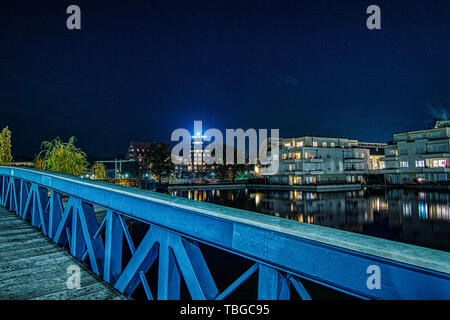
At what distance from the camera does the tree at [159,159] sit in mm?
71438

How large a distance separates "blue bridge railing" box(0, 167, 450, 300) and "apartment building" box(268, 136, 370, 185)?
59.6m

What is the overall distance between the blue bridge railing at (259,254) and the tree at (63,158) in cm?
2078

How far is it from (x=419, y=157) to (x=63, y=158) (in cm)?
6029

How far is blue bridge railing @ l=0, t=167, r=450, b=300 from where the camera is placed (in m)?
1.22

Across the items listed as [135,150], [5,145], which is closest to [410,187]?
[5,145]

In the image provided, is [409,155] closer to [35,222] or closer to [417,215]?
[417,215]

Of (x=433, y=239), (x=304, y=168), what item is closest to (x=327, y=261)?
(x=433, y=239)

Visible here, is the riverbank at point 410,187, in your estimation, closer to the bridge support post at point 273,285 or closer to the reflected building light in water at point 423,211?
the reflected building light in water at point 423,211

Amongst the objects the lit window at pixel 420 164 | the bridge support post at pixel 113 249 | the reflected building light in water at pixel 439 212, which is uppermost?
the bridge support post at pixel 113 249

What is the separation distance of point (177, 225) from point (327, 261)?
4.03ft

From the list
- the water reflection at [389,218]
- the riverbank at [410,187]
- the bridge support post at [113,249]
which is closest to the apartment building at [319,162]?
the riverbank at [410,187]

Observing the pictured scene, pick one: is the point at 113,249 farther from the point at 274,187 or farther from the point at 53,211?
the point at 274,187

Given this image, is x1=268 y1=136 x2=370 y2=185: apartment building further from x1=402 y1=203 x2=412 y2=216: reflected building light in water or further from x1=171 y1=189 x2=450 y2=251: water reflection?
x1=402 y1=203 x2=412 y2=216: reflected building light in water

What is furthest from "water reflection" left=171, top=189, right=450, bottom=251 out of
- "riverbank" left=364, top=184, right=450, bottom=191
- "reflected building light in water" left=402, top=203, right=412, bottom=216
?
"riverbank" left=364, top=184, right=450, bottom=191
